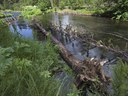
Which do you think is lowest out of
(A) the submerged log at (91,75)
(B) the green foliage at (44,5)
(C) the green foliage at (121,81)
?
(B) the green foliage at (44,5)

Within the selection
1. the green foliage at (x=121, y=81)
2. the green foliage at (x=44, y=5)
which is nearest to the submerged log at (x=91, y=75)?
the green foliage at (x=121, y=81)

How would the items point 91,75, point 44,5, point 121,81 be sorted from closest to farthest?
point 121,81 < point 91,75 < point 44,5

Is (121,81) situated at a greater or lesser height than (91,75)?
greater

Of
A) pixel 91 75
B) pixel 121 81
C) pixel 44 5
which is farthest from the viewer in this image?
pixel 44 5

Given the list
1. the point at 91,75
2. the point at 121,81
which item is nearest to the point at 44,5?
the point at 91,75

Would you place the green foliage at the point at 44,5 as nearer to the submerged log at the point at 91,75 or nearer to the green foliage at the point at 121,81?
the submerged log at the point at 91,75

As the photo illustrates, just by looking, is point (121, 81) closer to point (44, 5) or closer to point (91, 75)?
point (91, 75)

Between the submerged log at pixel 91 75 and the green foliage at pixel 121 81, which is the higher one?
the green foliage at pixel 121 81

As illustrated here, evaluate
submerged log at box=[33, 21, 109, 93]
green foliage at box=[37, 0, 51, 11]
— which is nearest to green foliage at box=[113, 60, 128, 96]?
submerged log at box=[33, 21, 109, 93]

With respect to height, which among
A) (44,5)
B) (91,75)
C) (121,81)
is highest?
(121,81)

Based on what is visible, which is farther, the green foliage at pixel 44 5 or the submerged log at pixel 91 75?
the green foliage at pixel 44 5

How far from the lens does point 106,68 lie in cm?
941

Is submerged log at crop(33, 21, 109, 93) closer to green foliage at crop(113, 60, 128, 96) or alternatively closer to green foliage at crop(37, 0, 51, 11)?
green foliage at crop(113, 60, 128, 96)

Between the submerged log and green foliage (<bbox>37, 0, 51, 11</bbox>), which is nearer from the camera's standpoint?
the submerged log
